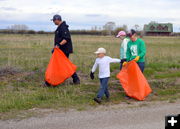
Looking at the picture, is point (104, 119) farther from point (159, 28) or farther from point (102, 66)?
point (159, 28)

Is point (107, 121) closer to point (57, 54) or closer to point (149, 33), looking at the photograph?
point (57, 54)

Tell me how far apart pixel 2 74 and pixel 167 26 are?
8773cm

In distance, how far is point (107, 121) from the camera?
5762 millimetres

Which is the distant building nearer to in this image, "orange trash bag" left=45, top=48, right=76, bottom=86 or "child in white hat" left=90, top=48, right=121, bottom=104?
"orange trash bag" left=45, top=48, right=76, bottom=86

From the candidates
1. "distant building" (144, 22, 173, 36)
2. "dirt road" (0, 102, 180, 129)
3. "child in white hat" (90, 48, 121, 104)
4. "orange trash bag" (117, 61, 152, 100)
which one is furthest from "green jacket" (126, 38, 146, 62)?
"distant building" (144, 22, 173, 36)

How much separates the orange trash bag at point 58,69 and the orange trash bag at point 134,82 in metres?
1.57

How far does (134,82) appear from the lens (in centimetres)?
780

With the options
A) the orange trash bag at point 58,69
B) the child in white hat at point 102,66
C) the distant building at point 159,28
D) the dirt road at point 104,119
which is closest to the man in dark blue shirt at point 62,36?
the orange trash bag at point 58,69

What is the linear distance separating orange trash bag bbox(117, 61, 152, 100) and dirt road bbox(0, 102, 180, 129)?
802 millimetres

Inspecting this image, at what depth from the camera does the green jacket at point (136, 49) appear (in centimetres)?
789

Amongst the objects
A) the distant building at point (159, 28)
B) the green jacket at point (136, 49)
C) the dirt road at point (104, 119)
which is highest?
the distant building at point (159, 28)

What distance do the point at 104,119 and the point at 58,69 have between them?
2939mm

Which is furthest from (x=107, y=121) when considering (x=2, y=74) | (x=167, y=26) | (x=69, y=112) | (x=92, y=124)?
(x=167, y=26)

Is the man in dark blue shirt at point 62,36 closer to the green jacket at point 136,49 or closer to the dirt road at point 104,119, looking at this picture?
the green jacket at point 136,49
